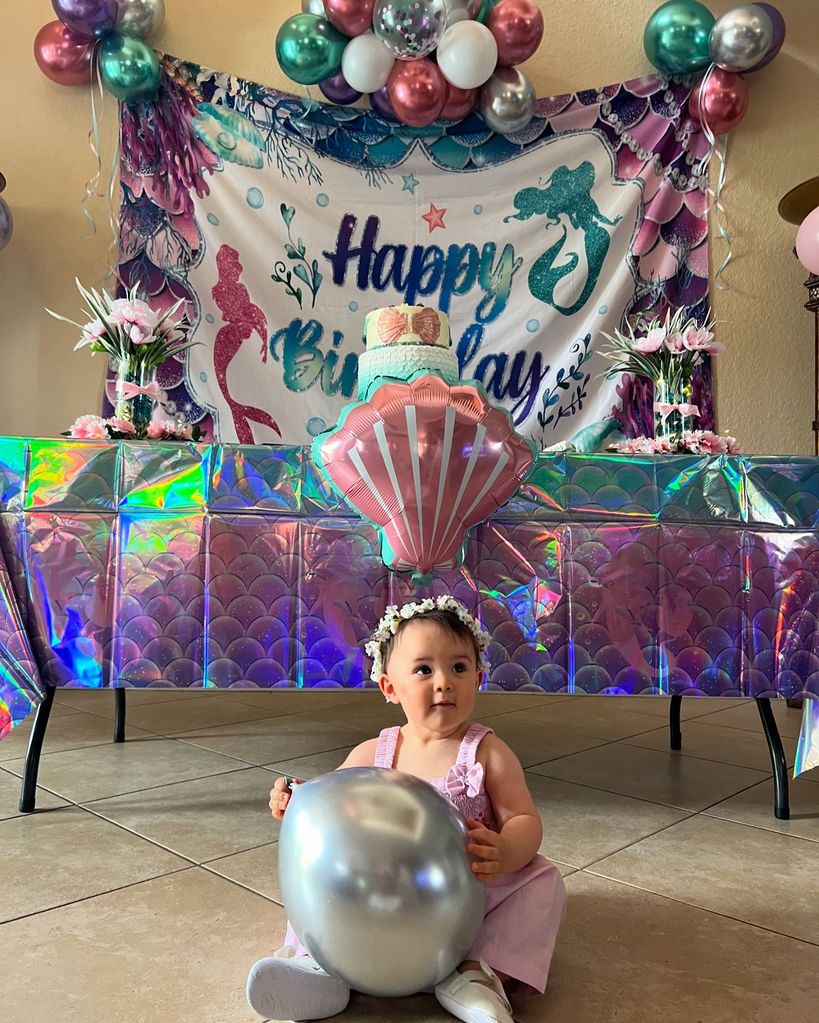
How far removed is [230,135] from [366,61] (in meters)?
0.50

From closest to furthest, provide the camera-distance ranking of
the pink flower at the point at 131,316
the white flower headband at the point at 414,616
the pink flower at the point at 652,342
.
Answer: the white flower headband at the point at 414,616
the pink flower at the point at 131,316
the pink flower at the point at 652,342

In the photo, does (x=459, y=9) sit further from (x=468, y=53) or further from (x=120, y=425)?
(x=120, y=425)

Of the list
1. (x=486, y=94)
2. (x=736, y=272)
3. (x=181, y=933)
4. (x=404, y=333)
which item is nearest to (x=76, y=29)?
(x=486, y=94)

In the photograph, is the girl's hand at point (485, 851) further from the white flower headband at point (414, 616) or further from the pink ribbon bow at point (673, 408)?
the pink ribbon bow at point (673, 408)

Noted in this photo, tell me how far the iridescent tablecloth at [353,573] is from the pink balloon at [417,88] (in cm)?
166

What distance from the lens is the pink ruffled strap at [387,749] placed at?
1.04 m

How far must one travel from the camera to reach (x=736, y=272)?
3.04 m

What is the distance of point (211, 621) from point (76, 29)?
205 cm

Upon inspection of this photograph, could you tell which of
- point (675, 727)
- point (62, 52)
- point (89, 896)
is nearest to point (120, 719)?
point (89, 896)

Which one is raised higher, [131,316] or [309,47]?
[309,47]

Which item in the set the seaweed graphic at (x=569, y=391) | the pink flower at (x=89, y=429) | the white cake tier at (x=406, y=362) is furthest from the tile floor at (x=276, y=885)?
the seaweed graphic at (x=569, y=391)

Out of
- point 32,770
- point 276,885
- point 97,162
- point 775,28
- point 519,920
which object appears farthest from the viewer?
point 775,28

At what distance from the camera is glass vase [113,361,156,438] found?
164 centimetres

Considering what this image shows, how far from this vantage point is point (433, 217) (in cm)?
289
